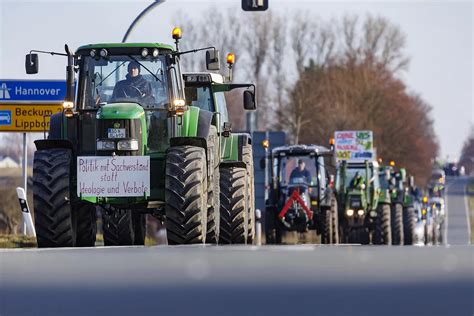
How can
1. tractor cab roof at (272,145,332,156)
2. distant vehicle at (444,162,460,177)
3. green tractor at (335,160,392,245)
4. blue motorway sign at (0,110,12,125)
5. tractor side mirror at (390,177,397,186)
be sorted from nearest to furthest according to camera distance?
blue motorway sign at (0,110,12,125) < tractor cab roof at (272,145,332,156) < green tractor at (335,160,392,245) < tractor side mirror at (390,177,397,186) < distant vehicle at (444,162,460,177)

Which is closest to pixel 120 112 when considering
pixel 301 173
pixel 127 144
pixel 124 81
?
pixel 127 144

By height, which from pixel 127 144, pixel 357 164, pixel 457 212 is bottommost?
pixel 457 212

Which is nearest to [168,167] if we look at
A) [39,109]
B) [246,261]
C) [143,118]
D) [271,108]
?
[143,118]

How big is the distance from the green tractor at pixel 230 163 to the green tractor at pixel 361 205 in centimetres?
1704

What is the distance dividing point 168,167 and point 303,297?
8.10 metres

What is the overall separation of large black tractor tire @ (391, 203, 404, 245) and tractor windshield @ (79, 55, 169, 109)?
23.4m

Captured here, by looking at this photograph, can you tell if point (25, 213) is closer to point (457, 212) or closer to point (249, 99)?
point (249, 99)

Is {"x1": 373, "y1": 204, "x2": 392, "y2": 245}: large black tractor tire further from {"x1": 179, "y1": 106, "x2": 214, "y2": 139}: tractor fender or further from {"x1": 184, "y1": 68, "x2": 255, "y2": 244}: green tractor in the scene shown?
{"x1": 179, "y1": 106, "x2": 214, "y2": 139}: tractor fender

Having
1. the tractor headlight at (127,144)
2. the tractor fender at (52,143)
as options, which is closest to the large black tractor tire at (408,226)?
the tractor fender at (52,143)

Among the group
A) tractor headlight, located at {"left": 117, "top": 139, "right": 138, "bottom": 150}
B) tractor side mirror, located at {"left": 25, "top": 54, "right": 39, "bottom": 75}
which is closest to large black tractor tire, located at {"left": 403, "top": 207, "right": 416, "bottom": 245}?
tractor side mirror, located at {"left": 25, "top": 54, "right": 39, "bottom": 75}

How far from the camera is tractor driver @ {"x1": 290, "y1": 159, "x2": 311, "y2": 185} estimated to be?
3162 centimetres

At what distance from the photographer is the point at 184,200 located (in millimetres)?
15961

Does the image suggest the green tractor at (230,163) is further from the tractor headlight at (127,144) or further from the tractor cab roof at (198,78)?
the tractor headlight at (127,144)

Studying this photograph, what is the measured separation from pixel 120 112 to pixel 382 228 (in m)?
22.6
